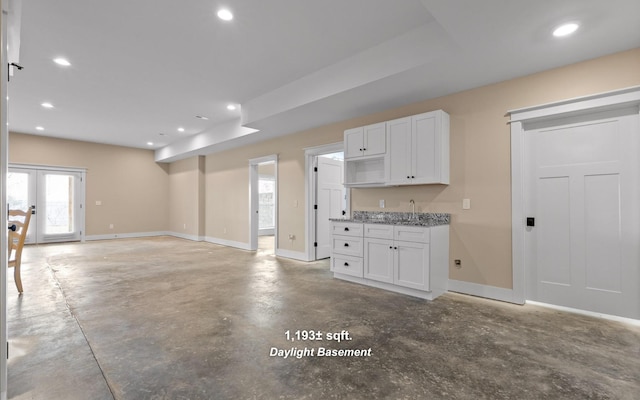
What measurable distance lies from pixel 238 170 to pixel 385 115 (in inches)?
172

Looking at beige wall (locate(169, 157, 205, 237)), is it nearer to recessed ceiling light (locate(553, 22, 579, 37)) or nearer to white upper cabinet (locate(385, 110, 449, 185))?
white upper cabinet (locate(385, 110, 449, 185))

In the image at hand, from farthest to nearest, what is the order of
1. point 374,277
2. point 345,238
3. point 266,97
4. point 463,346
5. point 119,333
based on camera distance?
point 266,97 < point 345,238 < point 374,277 < point 119,333 < point 463,346

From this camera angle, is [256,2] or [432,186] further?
[432,186]

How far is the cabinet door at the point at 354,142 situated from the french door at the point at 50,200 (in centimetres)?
822

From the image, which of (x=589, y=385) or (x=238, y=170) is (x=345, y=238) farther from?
(x=238, y=170)

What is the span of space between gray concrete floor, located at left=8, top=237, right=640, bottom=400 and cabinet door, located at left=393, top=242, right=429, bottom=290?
0.20 meters

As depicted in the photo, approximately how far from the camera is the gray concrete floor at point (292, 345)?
1828mm

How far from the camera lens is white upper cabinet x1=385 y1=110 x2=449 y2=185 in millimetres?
3723

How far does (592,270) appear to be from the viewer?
119 inches

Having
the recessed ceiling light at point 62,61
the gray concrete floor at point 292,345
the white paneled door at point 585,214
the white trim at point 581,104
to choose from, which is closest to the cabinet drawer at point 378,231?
the gray concrete floor at point 292,345

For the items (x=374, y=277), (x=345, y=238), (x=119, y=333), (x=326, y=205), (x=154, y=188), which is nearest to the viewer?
(x=119, y=333)

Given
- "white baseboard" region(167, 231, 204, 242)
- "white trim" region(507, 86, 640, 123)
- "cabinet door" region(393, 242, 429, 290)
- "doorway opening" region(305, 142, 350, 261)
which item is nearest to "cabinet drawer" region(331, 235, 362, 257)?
"cabinet door" region(393, 242, 429, 290)

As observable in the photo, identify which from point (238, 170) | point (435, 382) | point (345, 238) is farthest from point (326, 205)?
point (435, 382)

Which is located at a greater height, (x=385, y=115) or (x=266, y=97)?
(x=266, y=97)
